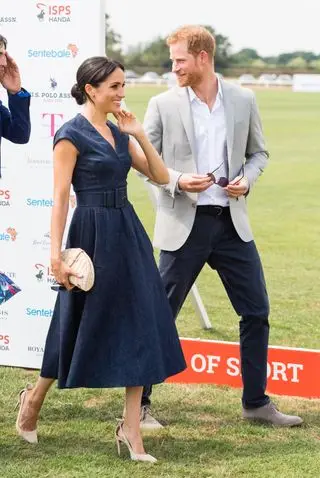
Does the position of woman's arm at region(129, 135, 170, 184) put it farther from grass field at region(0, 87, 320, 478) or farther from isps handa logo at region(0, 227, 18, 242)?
isps handa logo at region(0, 227, 18, 242)

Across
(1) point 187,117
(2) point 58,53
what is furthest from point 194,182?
(2) point 58,53

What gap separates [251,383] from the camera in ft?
18.4

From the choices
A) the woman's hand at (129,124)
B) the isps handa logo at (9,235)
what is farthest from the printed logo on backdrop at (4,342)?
the woman's hand at (129,124)

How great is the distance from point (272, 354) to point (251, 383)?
0.47m

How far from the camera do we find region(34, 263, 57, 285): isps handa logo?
636 cm

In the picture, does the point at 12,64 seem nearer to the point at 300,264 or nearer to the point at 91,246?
the point at 91,246

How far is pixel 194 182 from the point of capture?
5.11m

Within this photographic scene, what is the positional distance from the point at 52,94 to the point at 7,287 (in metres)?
1.25

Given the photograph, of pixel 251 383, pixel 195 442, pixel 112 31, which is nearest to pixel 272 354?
pixel 251 383

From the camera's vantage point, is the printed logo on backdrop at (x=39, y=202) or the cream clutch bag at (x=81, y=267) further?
the printed logo on backdrop at (x=39, y=202)

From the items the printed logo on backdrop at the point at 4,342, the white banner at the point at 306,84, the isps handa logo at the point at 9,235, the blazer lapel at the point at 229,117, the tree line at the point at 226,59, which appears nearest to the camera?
the blazer lapel at the point at 229,117

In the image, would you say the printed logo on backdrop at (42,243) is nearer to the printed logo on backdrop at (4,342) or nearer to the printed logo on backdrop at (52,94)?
the printed logo on backdrop at (4,342)

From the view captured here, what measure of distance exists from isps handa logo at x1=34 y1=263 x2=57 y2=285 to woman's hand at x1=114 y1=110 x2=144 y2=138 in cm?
175

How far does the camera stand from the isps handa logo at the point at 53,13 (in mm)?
5965
